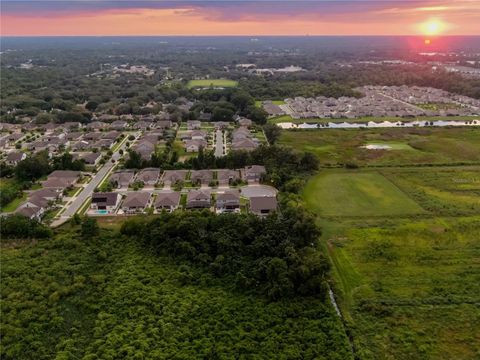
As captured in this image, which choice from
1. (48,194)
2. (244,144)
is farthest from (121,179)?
(244,144)

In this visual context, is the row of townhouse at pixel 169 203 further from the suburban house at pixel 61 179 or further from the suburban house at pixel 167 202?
the suburban house at pixel 61 179

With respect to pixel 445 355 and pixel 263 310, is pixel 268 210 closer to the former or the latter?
pixel 263 310

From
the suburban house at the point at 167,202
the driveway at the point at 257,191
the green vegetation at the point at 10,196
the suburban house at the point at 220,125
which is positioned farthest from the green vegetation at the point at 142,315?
the suburban house at the point at 220,125

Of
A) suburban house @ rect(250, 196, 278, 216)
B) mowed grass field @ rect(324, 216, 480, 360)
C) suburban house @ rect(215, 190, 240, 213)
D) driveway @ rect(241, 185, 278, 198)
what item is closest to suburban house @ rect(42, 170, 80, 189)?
suburban house @ rect(215, 190, 240, 213)

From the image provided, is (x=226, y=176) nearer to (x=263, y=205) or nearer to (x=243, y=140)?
(x=263, y=205)

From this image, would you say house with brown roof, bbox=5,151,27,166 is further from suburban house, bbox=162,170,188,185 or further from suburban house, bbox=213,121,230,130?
suburban house, bbox=213,121,230,130
